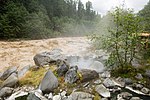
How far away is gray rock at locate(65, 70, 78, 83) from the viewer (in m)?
7.14

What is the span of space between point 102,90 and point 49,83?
1703 millimetres

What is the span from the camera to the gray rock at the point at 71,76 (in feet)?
23.4

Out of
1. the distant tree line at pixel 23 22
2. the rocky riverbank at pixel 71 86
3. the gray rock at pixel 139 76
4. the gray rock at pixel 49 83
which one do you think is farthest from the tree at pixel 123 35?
the distant tree line at pixel 23 22

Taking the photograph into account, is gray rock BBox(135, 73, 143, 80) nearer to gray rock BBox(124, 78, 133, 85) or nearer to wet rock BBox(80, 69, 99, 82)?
gray rock BBox(124, 78, 133, 85)

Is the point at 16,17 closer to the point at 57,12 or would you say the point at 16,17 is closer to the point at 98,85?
the point at 57,12

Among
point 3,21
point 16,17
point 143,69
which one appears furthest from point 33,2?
point 143,69

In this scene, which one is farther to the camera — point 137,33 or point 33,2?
point 33,2

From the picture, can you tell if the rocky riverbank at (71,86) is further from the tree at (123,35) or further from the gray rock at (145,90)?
the tree at (123,35)

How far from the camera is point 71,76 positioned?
725 centimetres

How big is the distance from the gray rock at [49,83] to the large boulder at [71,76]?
17.8 inches

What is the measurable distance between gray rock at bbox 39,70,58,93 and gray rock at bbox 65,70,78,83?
0.44 meters

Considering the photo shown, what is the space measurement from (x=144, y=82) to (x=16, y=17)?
23.3 metres

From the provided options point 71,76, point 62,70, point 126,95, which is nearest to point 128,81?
point 126,95

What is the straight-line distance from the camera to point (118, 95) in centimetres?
642
